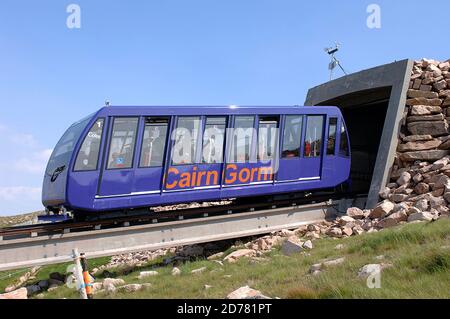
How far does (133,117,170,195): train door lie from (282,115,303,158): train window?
12.7 ft

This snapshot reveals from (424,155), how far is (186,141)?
27.7ft

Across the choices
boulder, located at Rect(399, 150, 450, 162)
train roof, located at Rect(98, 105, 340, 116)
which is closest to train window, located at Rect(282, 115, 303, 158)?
train roof, located at Rect(98, 105, 340, 116)

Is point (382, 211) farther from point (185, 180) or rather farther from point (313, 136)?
point (185, 180)

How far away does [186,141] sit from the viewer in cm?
1145

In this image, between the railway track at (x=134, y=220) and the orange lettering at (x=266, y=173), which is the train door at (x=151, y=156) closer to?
the railway track at (x=134, y=220)

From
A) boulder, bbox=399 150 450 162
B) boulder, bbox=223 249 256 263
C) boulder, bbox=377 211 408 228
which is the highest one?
boulder, bbox=399 150 450 162

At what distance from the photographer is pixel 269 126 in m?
12.8

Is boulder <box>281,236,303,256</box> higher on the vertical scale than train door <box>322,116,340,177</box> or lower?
lower

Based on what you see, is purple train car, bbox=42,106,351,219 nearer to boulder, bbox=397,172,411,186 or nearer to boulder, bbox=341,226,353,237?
boulder, bbox=341,226,353,237

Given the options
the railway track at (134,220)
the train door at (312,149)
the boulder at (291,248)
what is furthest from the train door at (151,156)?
the train door at (312,149)

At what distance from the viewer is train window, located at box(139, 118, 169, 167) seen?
1095 cm

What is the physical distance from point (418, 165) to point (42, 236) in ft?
38.8
